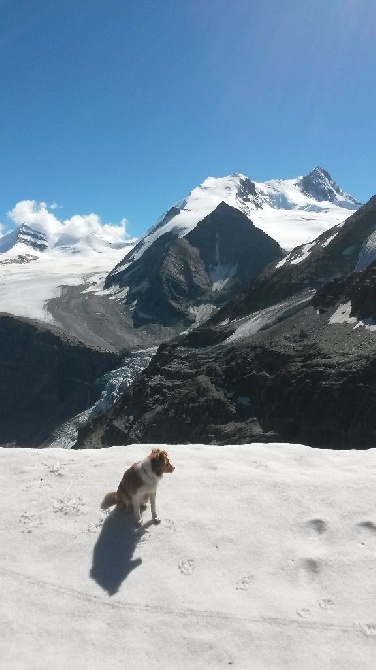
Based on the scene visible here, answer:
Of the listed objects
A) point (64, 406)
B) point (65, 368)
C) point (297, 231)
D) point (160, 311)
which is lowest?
point (64, 406)

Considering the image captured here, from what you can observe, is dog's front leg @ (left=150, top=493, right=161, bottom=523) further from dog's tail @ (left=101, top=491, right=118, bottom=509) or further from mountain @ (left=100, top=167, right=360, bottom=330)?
mountain @ (left=100, top=167, right=360, bottom=330)

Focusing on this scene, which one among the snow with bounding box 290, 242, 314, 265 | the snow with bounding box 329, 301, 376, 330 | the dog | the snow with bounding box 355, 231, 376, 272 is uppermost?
the snow with bounding box 290, 242, 314, 265

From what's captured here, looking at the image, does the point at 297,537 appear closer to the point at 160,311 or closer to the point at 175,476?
the point at 175,476

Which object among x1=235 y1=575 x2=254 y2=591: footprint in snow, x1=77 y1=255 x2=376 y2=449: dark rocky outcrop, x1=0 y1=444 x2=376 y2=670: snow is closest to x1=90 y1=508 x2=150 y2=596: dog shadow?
x1=0 y1=444 x2=376 y2=670: snow

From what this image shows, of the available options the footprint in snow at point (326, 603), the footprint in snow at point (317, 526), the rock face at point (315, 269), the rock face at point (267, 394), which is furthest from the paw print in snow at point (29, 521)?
the rock face at point (315, 269)

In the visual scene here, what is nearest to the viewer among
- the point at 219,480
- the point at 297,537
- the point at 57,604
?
the point at 57,604

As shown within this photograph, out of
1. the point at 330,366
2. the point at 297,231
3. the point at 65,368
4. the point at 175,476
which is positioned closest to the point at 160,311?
the point at 65,368

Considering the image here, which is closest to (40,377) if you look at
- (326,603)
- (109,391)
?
(109,391)
